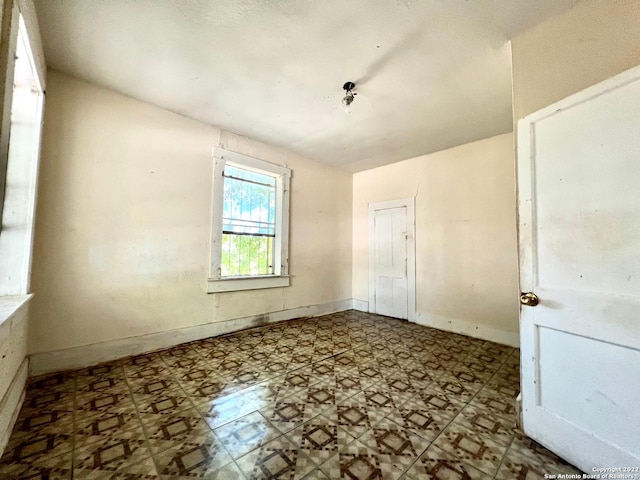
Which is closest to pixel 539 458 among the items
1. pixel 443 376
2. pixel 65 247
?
pixel 443 376

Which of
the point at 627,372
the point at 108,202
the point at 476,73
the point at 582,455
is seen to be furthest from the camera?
the point at 108,202

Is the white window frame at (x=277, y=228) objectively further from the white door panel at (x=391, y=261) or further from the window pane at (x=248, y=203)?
the white door panel at (x=391, y=261)

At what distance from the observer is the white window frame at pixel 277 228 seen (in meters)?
3.28

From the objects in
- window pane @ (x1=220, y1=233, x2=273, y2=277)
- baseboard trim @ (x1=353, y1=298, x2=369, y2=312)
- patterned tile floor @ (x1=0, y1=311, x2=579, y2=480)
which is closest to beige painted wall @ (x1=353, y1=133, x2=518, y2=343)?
patterned tile floor @ (x1=0, y1=311, x2=579, y2=480)

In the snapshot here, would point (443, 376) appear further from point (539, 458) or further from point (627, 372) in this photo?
point (627, 372)

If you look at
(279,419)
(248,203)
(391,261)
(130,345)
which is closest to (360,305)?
(391,261)

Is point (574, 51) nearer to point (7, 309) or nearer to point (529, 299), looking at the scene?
point (529, 299)

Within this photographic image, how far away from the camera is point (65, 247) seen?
7.57 feet

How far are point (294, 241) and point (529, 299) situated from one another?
3.16m

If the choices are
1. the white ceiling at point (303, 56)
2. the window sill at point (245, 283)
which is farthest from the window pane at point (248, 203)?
the white ceiling at point (303, 56)

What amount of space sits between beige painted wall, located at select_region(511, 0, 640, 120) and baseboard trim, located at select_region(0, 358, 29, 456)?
11.9 feet

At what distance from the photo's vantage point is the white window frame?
10.7 ft

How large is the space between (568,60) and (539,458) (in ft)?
7.57

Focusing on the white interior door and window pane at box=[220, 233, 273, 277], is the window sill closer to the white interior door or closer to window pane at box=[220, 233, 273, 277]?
Result: window pane at box=[220, 233, 273, 277]
